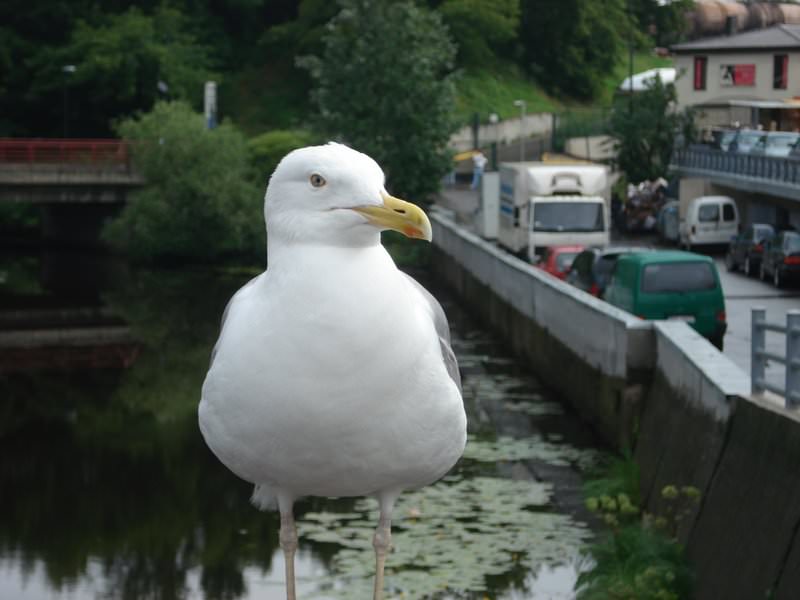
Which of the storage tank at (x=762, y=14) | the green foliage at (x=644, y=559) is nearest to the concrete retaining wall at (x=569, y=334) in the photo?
the green foliage at (x=644, y=559)

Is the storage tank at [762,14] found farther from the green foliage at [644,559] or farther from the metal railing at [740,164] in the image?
the green foliage at [644,559]

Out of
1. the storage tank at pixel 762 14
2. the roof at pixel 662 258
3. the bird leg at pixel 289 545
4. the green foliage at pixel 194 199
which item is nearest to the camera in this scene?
the bird leg at pixel 289 545

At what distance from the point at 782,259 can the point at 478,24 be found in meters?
55.6

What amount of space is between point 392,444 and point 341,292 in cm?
61

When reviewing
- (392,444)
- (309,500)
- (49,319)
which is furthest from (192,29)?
(392,444)

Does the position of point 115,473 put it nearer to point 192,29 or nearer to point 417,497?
point 417,497

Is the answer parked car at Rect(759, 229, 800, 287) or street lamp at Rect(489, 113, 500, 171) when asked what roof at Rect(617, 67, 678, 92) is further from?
parked car at Rect(759, 229, 800, 287)

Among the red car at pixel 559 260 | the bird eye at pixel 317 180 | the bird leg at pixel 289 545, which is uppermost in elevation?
the bird eye at pixel 317 180

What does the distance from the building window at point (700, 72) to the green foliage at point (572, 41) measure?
2518cm

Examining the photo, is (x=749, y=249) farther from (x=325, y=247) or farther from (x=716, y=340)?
Result: (x=325, y=247)

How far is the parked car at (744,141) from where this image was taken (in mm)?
51888

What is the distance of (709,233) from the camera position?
4681 centimetres

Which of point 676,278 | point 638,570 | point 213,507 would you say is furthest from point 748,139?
point 638,570

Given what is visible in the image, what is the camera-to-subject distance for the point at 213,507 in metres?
22.4
